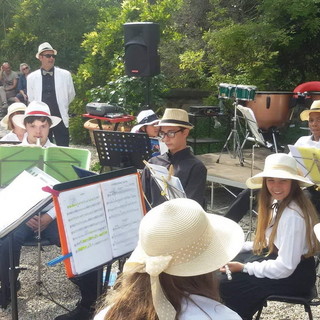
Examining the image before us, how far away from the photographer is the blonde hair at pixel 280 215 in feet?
9.16

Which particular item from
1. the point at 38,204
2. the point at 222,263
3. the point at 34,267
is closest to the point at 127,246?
the point at 38,204

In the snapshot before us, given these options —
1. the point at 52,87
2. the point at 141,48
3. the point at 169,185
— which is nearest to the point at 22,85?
the point at 141,48

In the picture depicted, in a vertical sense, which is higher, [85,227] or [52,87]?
[52,87]

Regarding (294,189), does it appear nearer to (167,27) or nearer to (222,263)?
(222,263)

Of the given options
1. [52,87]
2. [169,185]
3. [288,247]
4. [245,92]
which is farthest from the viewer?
[245,92]

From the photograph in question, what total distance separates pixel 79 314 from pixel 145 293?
2048 mm

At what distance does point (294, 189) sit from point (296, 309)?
3.96ft

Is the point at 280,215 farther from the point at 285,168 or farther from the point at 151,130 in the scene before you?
the point at 151,130

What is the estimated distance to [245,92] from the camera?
684 centimetres

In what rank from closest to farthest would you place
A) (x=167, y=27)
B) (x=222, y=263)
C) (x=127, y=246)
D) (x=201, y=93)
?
(x=222, y=263) < (x=127, y=246) < (x=167, y=27) < (x=201, y=93)

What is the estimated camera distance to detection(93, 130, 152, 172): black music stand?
4.39 metres

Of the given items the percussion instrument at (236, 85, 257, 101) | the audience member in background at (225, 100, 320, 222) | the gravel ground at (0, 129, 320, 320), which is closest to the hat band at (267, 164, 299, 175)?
the audience member in background at (225, 100, 320, 222)

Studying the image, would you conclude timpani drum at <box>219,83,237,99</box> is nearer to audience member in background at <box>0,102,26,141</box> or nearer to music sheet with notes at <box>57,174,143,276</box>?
audience member in background at <box>0,102,26,141</box>

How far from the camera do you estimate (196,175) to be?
375cm
